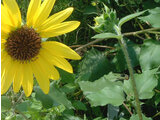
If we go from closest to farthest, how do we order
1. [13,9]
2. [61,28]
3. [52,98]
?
[13,9] < [61,28] < [52,98]

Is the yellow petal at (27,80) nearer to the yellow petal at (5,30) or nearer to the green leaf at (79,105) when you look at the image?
the yellow petal at (5,30)

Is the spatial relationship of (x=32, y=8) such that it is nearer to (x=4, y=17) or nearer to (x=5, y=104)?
(x=4, y=17)

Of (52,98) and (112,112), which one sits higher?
(52,98)

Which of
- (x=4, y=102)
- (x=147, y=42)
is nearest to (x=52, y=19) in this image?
(x=4, y=102)

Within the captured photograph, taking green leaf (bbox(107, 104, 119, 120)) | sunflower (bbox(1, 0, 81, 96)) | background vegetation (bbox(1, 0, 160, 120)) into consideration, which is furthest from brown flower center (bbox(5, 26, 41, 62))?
green leaf (bbox(107, 104, 119, 120))

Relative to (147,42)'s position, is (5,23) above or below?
above

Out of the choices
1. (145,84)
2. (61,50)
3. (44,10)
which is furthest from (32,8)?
(145,84)

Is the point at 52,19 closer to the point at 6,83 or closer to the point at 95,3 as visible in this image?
the point at 6,83
